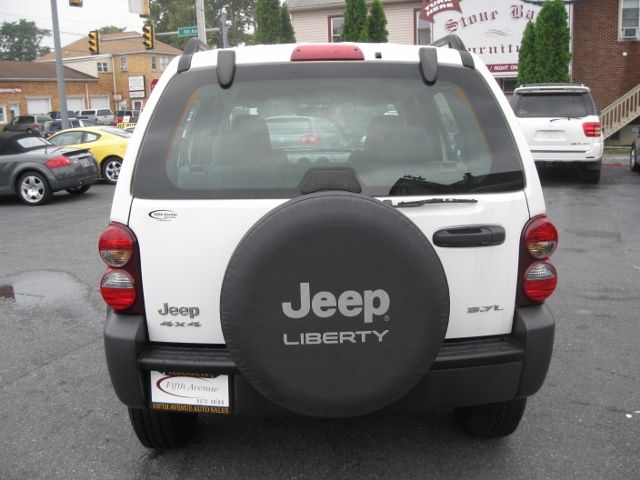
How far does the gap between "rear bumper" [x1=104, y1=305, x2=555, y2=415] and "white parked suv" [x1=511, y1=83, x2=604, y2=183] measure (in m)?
10.2

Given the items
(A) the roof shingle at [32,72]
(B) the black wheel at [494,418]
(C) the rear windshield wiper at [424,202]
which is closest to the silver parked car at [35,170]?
(B) the black wheel at [494,418]

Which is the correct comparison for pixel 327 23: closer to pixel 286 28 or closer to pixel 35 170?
pixel 286 28

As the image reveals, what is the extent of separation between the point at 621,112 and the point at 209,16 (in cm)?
6510

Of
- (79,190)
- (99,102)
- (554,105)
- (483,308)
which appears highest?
(99,102)

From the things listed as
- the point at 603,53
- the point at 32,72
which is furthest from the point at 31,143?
the point at 32,72

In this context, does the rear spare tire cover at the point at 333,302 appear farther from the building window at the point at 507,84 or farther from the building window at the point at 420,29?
the building window at the point at 420,29

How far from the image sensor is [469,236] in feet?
8.91

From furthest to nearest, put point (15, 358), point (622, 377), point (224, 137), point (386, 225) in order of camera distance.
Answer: point (15, 358)
point (622, 377)
point (224, 137)
point (386, 225)

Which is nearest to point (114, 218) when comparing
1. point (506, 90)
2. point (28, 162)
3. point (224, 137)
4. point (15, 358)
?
point (224, 137)

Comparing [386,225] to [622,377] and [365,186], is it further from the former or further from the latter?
[622,377]

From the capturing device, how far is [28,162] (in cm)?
1275

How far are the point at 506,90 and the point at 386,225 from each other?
25.4m

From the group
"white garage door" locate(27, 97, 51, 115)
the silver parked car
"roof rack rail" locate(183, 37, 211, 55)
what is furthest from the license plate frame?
Result: "white garage door" locate(27, 97, 51, 115)

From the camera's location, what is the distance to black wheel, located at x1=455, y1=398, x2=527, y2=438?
3.14 metres
